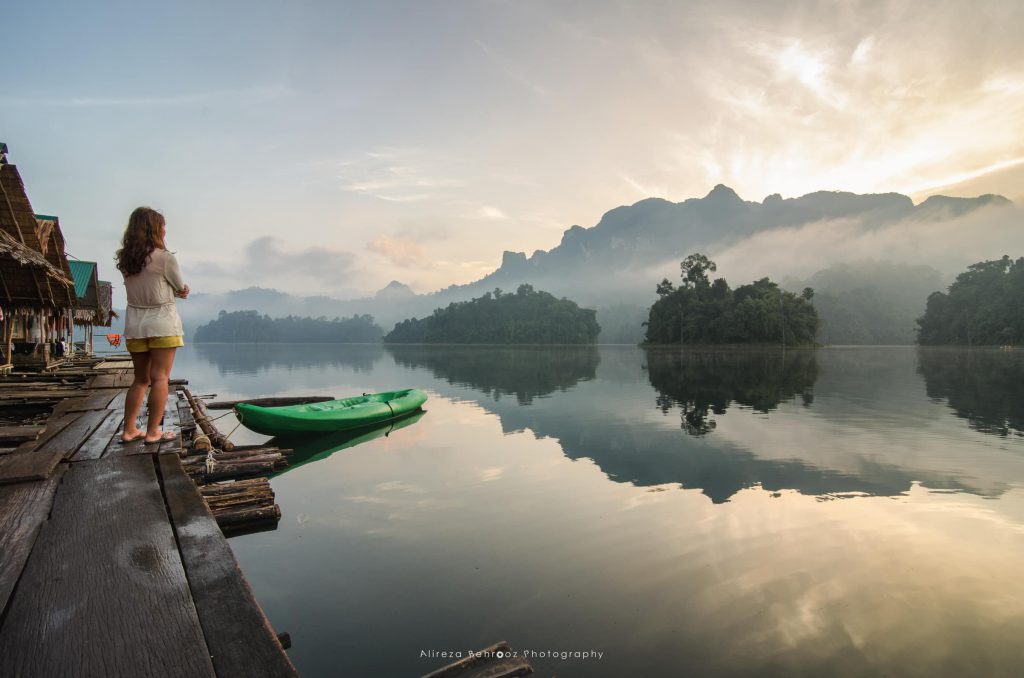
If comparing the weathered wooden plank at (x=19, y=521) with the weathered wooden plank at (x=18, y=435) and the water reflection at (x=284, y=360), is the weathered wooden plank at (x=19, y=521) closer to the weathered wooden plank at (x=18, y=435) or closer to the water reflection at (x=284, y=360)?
the weathered wooden plank at (x=18, y=435)

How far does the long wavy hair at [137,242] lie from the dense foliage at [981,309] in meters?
132

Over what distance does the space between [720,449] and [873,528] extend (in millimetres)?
5977

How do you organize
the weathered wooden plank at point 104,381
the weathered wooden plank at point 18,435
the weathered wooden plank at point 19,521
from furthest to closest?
the weathered wooden plank at point 104,381 → the weathered wooden plank at point 18,435 → the weathered wooden plank at point 19,521

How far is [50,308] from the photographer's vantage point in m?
19.5

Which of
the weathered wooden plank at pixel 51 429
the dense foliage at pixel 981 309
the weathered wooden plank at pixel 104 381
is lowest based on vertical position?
the weathered wooden plank at pixel 104 381

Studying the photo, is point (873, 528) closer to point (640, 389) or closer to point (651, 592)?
Result: point (651, 592)

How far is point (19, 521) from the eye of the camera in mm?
4141

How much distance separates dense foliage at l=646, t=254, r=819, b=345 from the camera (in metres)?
96.0

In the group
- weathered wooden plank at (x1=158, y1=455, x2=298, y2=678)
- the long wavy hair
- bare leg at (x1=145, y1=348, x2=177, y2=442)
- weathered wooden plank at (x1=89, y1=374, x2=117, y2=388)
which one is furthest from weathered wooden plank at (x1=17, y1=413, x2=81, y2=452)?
weathered wooden plank at (x1=89, y1=374, x2=117, y2=388)

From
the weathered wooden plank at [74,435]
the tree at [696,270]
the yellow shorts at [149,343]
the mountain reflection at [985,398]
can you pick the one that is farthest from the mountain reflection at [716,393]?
the tree at [696,270]

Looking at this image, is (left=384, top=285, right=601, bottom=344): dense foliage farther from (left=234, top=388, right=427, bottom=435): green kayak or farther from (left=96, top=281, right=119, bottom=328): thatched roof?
(left=234, top=388, right=427, bottom=435): green kayak

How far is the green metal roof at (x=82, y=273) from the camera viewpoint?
28.9 meters

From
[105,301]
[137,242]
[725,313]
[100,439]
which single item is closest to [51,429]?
[100,439]

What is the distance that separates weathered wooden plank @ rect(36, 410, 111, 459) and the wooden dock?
0.33 m
